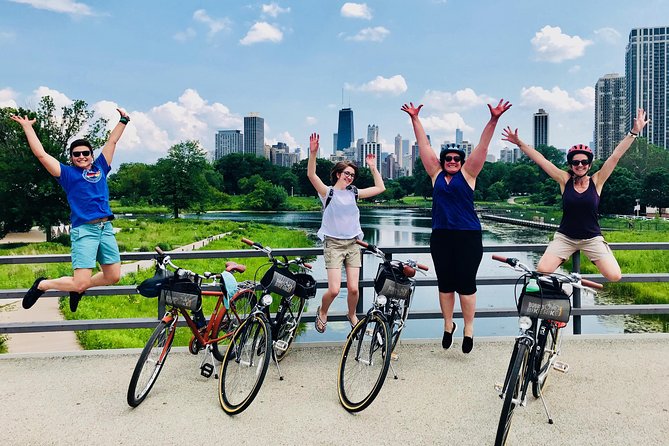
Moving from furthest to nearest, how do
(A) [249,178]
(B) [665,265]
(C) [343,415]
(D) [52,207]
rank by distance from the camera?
(A) [249,178] < (D) [52,207] < (B) [665,265] < (C) [343,415]

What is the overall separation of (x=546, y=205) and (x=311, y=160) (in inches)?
3373

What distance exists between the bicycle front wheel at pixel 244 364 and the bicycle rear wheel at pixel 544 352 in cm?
193

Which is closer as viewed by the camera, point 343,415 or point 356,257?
point 343,415

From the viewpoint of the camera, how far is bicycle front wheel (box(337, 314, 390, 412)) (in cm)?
394

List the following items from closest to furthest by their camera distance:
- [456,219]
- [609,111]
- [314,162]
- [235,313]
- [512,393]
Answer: [512,393] < [235,313] < [456,219] < [314,162] < [609,111]

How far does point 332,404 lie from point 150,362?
4.57ft

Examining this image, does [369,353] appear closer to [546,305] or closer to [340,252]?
[340,252]

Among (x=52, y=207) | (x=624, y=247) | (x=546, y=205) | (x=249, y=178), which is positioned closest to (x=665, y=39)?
(x=546, y=205)

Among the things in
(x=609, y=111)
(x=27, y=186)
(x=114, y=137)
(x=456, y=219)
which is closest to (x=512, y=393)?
(x=456, y=219)

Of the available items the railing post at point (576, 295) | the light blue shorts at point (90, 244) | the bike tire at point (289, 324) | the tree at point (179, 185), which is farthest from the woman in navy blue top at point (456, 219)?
the tree at point (179, 185)

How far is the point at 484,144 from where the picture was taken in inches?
180

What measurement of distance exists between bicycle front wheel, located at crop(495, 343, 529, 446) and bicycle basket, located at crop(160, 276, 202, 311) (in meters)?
2.34

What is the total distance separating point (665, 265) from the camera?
22.5 metres

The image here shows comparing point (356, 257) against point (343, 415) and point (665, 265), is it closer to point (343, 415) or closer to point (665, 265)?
point (343, 415)
